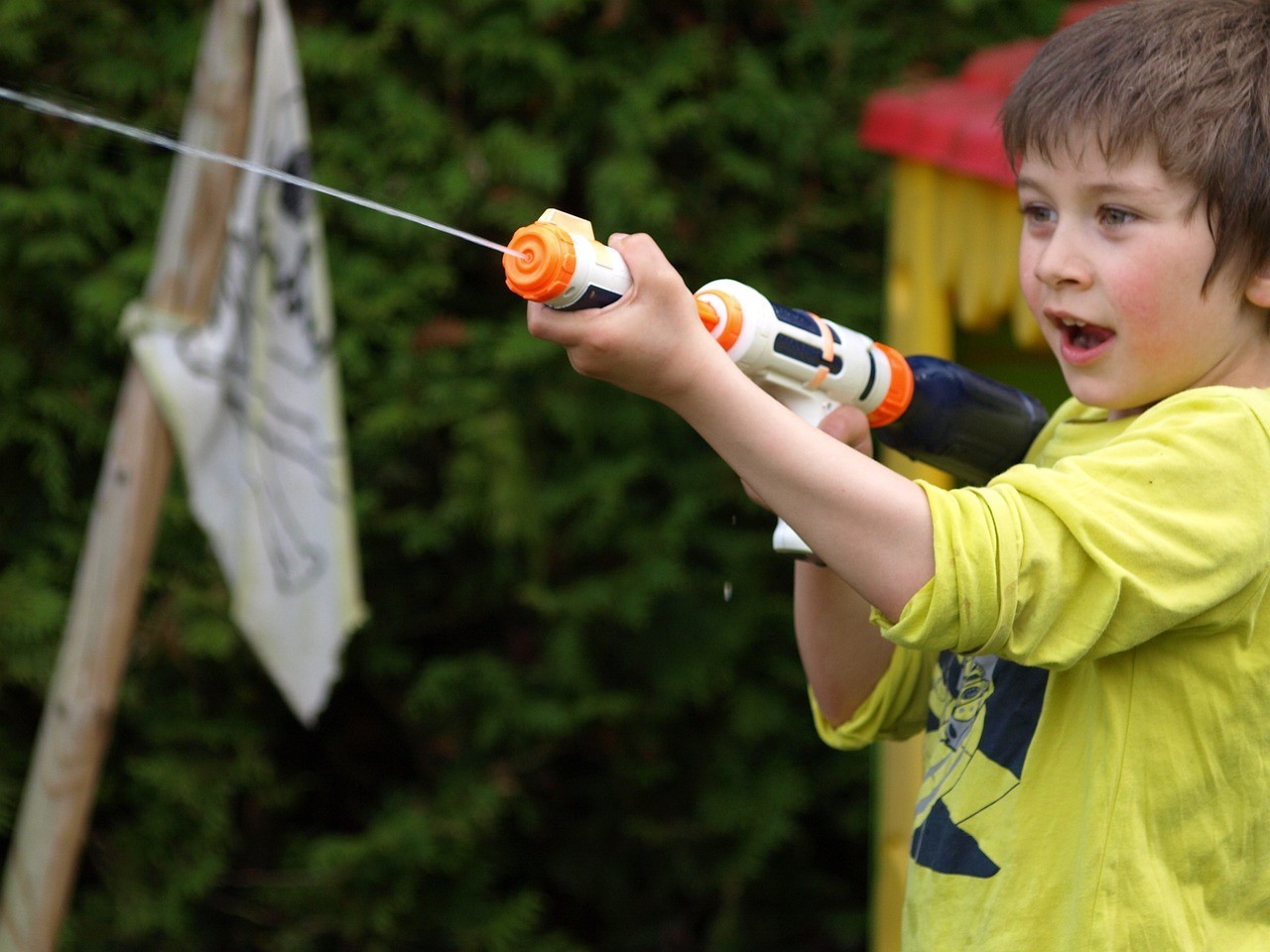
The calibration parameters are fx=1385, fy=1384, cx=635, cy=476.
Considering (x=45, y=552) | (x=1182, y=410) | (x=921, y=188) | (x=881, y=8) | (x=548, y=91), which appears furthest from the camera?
(x=881, y=8)

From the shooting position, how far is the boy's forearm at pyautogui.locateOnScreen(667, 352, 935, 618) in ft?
3.14

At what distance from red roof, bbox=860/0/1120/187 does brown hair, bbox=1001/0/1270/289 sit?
93 cm

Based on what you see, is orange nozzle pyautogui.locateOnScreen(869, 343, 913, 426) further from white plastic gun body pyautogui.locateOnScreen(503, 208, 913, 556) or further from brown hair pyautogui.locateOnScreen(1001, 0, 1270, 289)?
brown hair pyautogui.locateOnScreen(1001, 0, 1270, 289)

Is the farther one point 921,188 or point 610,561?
point 610,561

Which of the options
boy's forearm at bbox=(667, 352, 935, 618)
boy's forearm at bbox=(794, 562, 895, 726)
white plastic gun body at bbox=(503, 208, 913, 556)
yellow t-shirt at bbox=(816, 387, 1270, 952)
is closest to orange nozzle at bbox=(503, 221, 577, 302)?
white plastic gun body at bbox=(503, 208, 913, 556)

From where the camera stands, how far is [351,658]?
3.07 meters

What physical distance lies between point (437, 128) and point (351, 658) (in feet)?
3.82

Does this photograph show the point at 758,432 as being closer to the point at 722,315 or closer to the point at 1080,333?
the point at 722,315

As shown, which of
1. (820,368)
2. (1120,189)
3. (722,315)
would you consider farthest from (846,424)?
(1120,189)

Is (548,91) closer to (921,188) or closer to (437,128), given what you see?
(437,128)

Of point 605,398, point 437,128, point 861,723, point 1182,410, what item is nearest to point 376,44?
point 437,128

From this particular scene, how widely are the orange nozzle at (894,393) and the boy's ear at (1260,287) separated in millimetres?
300

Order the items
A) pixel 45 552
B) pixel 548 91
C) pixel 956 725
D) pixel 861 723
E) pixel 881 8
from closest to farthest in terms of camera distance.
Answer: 1. pixel 956 725
2. pixel 861 723
3. pixel 45 552
4. pixel 548 91
5. pixel 881 8

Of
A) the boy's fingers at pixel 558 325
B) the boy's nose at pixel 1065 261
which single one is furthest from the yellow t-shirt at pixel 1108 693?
the boy's fingers at pixel 558 325
